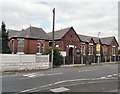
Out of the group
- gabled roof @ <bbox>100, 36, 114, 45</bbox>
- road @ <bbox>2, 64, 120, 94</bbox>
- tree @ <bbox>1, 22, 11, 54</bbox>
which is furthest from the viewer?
gabled roof @ <bbox>100, 36, 114, 45</bbox>

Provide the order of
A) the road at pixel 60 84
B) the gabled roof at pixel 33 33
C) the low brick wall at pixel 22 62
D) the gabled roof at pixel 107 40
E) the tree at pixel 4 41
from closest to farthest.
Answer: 1. the road at pixel 60 84
2. the low brick wall at pixel 22 62
3. the tree at pixel 4 41
4. the gabled roof at pixel 33 33
5. the gabled roof at pixel 107 40

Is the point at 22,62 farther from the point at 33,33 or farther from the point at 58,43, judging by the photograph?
the point at 58,43

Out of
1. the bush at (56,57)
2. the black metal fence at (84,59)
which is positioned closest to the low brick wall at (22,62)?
the bush at (56,57)

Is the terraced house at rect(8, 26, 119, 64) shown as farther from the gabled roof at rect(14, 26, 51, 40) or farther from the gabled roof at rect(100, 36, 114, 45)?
the gabled roof at rect(100, 36, 114, 45)

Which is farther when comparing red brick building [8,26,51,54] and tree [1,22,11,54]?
red brick building [8,26,51,54]

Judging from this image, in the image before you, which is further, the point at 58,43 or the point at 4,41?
the point at 58,43

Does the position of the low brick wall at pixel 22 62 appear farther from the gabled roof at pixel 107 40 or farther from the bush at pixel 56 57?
the gabled roof at pixel 107 40

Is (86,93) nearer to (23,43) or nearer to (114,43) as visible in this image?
(23,43)

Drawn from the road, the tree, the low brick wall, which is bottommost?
the road

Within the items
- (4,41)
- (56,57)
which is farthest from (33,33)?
(56,57)

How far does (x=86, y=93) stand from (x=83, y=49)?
38405mm

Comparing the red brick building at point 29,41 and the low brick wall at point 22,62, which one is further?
the red brick building at point 29,41

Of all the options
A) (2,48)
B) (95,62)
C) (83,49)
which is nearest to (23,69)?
(2,48)

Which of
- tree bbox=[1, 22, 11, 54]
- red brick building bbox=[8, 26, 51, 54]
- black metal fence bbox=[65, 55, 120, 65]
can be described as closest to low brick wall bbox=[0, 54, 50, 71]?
black metal fence bbox=[65, 55, 120, 65]
